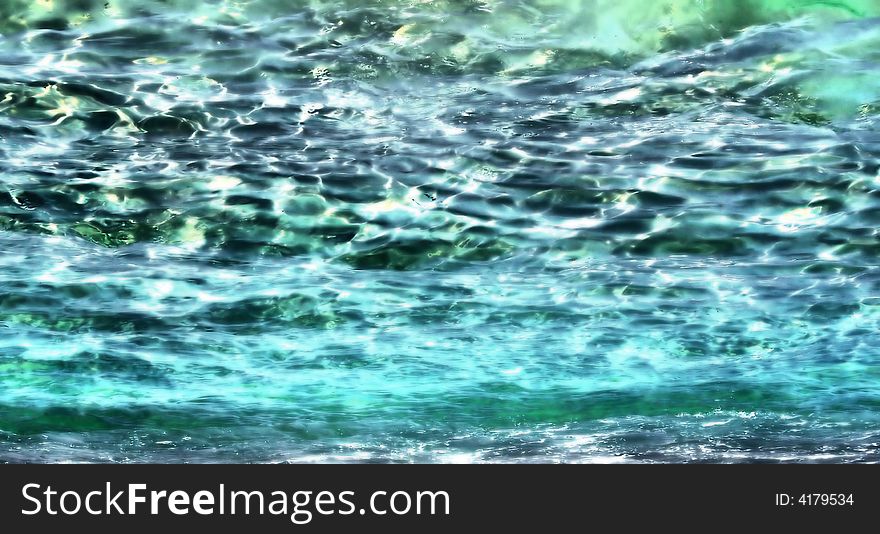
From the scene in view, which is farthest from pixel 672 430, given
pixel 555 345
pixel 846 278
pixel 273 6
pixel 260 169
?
pixel 273 6

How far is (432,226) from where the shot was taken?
3.37 meters

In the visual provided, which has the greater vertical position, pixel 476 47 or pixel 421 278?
pixel 476 47

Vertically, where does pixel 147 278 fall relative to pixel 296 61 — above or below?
below

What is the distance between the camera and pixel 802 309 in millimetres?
3383

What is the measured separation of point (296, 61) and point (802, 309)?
151cm

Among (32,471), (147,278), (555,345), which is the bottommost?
(32,471)

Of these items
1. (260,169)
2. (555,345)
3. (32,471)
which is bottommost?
(32,471)

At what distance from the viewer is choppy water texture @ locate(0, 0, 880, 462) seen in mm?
3301

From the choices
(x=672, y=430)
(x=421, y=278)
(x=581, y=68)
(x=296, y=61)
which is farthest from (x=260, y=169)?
(x=672, y=430)

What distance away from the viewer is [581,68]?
10.9 ft

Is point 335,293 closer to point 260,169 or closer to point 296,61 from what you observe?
point 260,169

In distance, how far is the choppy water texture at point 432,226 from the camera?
3.30 metres

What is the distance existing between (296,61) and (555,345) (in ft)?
3.35

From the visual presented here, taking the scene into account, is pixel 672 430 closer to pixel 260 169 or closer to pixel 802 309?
pixel 802 309
